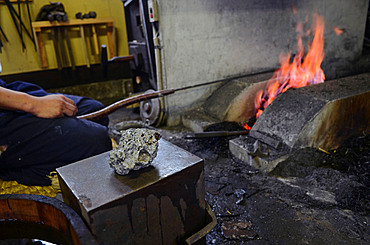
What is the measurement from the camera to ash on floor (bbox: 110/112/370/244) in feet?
7.20

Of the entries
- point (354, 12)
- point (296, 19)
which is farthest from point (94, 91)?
point (354, 12)

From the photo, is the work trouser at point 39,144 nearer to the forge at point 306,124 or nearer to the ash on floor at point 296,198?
the ash on floor at point 296,198

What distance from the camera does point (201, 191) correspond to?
1.75m

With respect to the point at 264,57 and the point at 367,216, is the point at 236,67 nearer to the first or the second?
the point at 264,57

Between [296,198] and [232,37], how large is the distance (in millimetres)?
3009

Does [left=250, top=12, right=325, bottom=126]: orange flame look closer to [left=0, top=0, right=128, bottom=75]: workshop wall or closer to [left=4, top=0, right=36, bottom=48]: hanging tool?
[left=0, top=0, right=128, bottom=75]: workshop wall

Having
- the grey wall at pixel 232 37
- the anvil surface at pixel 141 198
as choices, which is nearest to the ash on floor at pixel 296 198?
the anvil surface at pixel 141 198

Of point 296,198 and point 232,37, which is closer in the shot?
point 296,198

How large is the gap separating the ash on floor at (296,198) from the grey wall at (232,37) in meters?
1.53

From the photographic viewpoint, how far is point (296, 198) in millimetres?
2643

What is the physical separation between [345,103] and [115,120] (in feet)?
13.2

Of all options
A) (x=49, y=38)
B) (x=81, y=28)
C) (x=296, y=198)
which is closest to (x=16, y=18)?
(x=49, y=38)

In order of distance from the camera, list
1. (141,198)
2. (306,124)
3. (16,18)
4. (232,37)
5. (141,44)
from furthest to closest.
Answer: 1. (16,18)
2. (141,44)
3. (232,37)
4. (306,124)
5. (141,198)

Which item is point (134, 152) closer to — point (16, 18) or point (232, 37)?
point (232, 37)
